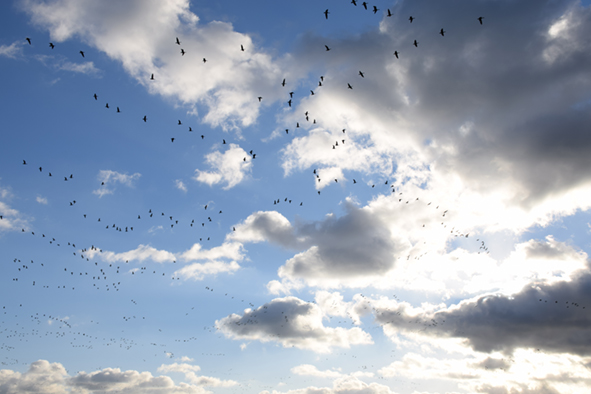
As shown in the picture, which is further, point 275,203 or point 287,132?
point 275,203

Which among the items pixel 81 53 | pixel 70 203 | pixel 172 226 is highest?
pixel 81 53

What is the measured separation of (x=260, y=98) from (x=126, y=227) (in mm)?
60965

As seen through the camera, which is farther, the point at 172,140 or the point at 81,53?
the point at 172,140

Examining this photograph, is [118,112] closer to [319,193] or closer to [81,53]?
[81,53]

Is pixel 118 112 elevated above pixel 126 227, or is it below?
above

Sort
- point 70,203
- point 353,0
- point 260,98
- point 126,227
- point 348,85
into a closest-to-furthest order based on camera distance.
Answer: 1. point 353,0
2. point 348,85
3. point 260,98
4. point 70,203
5. point 126,227

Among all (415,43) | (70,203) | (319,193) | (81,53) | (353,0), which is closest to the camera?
(353,0)

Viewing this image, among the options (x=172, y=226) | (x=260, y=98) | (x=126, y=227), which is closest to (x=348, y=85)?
(x=260, y=98)

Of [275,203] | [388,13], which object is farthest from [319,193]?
[388,13]

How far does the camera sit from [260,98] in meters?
87.0

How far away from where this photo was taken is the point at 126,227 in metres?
117

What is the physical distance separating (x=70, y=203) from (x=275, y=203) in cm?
5620

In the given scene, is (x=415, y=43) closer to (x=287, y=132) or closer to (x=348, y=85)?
(x=348, y=85)

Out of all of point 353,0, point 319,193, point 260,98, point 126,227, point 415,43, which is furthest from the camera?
point 126,227
